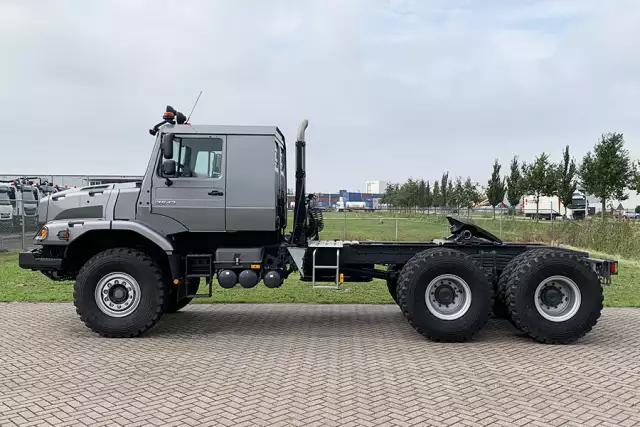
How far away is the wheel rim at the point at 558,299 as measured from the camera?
7.71m

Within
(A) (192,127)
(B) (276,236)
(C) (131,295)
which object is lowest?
(C) (131,295)

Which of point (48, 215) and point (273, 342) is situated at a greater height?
point (48, 215)

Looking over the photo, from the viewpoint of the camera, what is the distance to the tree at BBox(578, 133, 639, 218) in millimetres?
29953

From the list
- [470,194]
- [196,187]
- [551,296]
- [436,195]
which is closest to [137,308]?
[196,187]

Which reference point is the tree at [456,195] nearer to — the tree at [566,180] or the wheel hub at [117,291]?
the tree at [566,180]

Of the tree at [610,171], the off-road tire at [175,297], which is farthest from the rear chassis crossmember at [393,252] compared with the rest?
the tree at [610,171]

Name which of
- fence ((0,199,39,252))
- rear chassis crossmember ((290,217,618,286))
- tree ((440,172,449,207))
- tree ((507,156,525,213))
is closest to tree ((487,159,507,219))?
tree ((507,156,525,213))

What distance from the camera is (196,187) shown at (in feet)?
26.2

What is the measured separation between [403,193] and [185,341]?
193 ft

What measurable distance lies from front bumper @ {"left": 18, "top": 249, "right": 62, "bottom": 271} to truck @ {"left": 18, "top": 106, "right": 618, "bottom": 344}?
14 millimetres

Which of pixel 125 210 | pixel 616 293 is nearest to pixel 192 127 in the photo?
pixel 125 210

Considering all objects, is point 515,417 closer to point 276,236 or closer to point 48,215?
point 276,236

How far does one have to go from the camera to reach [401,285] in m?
7.74

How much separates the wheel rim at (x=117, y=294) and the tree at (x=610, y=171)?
27303 mm
